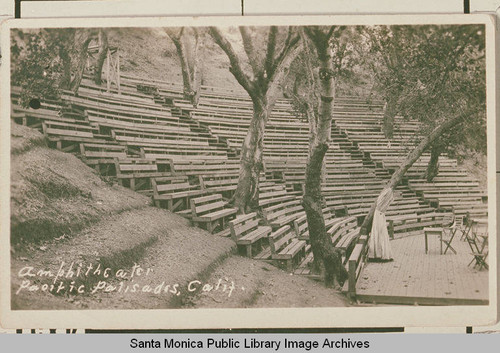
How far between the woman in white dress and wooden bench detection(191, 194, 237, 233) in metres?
2.10

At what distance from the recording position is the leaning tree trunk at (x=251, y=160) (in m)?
7.47

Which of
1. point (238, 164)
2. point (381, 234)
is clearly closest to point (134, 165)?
point (238, 164)

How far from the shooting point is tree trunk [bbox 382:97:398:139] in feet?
25.3

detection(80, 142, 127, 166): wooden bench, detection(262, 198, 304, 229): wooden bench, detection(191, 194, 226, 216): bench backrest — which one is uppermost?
detection(80, 142, 127, 166): wooden bench

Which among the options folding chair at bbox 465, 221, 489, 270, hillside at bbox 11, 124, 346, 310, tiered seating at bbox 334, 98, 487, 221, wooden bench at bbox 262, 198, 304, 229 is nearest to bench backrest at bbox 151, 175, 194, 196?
hillside at bbox 11, 124, 346, 310

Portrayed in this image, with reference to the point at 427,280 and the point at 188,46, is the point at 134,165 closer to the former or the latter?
the point at 188,46

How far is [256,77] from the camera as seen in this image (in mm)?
7613

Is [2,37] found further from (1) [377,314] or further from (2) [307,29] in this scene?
(1) [377,314]

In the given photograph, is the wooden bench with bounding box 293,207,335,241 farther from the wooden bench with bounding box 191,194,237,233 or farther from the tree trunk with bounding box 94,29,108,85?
the tree trunk with bounding box 94,29,108,85

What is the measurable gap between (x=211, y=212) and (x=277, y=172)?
3.86 ft

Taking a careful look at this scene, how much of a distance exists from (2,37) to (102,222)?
2940 millimetres

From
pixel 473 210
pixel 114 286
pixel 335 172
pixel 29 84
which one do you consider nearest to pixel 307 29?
pixel 335 172

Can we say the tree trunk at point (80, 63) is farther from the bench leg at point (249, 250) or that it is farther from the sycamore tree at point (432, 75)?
the sycamore tree at point (432, 75)

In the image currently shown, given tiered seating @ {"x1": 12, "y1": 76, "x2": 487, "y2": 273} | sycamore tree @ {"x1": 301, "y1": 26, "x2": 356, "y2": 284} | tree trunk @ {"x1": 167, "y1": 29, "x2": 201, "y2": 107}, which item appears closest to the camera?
tree trunk @ {"x1": 167, "y1": 29, "x2": 201, "y2": 107}
